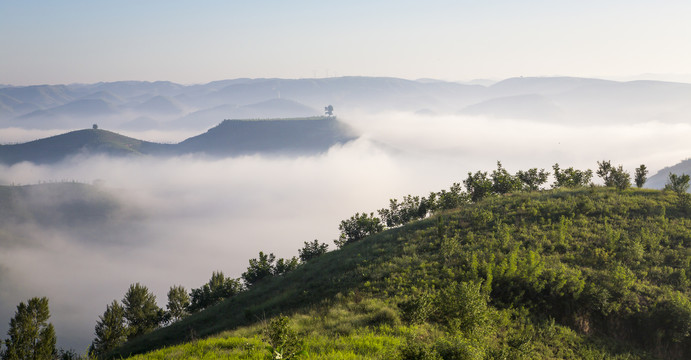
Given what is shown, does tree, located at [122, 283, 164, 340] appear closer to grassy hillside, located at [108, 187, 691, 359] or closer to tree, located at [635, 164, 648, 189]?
grassy hillside, located at [108, 187, 691, 359]

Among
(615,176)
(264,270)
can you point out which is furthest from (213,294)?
(615,176)

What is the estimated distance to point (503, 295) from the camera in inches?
1062

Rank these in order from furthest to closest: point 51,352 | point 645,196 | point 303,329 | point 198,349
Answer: point 51,352, point 645,196, point 303,329, point 198,349

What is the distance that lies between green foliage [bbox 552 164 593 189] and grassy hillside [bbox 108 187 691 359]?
1047 inches

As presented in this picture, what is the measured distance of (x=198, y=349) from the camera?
18.3 metres

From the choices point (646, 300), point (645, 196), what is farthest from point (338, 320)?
point (645, 196)

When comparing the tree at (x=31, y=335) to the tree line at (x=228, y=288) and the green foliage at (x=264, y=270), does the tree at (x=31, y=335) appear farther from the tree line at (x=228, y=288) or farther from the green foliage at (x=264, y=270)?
the green foliage at (x=264, y=270)

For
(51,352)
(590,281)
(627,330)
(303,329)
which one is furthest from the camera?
(51,352)

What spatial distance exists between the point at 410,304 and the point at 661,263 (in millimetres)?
24168

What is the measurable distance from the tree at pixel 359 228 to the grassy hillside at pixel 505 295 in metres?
39.6

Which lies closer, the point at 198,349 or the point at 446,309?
the point at 198,349

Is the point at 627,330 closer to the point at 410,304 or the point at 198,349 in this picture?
the point at 410,304

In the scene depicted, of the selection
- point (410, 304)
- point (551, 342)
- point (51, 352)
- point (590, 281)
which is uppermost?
point (410, 304)

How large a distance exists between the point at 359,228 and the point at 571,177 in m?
44.9
